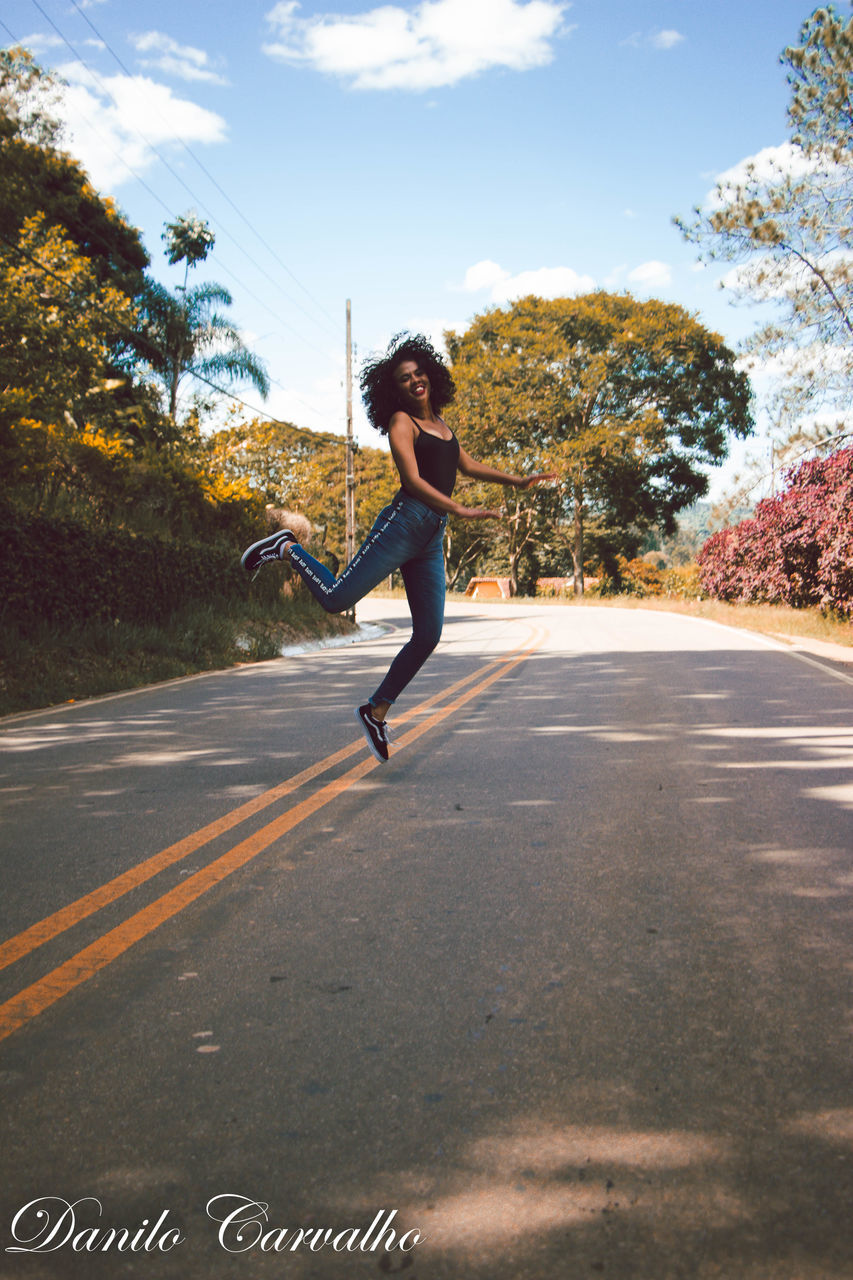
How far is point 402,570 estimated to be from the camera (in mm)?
5863

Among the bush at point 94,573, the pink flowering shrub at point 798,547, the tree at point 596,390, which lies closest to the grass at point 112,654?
the bush at point 94,573

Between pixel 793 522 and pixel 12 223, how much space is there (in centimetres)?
1916

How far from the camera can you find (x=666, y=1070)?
2549 millimetres

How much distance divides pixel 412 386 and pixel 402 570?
3.44ft

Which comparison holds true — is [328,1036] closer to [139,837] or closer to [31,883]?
[31,883]

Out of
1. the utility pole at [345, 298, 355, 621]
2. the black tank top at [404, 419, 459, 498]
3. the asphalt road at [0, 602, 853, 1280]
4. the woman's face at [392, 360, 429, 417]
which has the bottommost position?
the asphalt road at [0, 602, 853, 1280]

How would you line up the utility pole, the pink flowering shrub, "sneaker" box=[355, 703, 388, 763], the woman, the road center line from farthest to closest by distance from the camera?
the utility pole, the pink flowering shrub, "sneaker" box=[355, 703, 388, 763], the woman, the road center line

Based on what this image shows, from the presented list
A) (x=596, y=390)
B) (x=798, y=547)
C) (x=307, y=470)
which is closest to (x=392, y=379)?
(x=798, y=547)

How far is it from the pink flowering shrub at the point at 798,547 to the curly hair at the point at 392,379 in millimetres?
15372

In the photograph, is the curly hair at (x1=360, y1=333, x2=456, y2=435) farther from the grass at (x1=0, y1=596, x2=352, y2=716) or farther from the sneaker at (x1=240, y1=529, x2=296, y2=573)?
the grass at (x1=0, y1=596, x2=352, y2=716)

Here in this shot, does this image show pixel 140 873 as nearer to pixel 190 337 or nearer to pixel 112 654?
pixel 112 654

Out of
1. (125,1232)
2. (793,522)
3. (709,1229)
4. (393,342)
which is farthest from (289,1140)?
(793,522)

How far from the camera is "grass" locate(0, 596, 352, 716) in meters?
10.4

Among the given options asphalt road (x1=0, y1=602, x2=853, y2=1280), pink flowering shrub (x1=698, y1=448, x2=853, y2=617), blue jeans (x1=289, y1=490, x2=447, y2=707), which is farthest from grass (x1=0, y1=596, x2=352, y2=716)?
pink flowering shrub (x1=698, y1=448, x2=853, y2=617)
